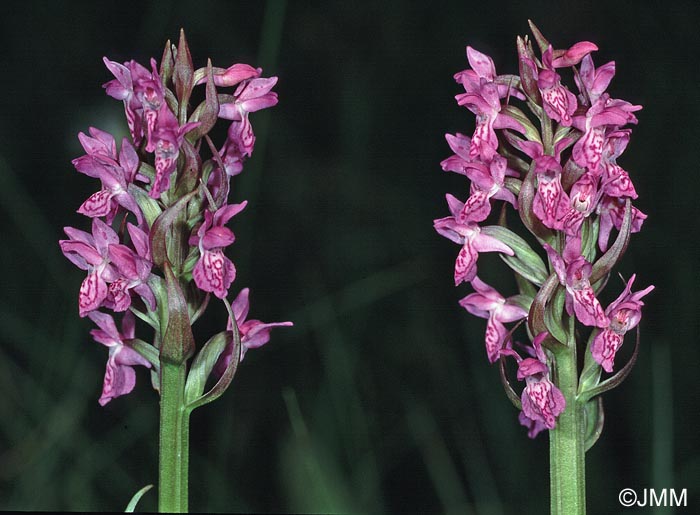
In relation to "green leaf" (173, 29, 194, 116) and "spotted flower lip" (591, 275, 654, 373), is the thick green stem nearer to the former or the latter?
"spotted flower lip" (591, 275, 654, 373)

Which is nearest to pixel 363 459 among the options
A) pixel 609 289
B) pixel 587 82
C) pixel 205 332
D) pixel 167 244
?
pixel 205 332

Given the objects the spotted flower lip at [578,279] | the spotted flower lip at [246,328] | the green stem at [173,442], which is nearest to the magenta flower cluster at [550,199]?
the spotted flower lip at [578,279]

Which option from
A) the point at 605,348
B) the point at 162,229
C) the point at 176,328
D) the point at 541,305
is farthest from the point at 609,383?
the point at 162,229

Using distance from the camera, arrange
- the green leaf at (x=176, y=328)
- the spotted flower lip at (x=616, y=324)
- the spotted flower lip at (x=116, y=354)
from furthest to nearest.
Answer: the spotted flower lip at (x=116, y=354) → the spotted flower lip at (x=616, y=324) → the green leaf at (x=176, y=328)

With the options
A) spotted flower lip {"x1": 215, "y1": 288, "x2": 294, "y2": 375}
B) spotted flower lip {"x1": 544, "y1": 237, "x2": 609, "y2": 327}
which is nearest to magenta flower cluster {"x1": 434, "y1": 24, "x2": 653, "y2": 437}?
spotted flower lip {"x1": 544, "y1": 237, "x2": 609, "y2": 327}

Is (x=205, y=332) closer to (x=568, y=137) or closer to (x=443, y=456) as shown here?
(x=443, y=456)

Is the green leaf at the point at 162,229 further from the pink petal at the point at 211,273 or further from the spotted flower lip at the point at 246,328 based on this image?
the spotted flower lip at the point at 246,328

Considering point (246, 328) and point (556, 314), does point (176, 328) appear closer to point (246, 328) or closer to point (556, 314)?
point (246, 328)
